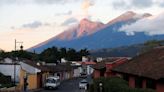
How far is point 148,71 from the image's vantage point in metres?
33.1

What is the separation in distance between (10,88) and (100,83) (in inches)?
876

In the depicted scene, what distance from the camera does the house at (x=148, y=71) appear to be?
30.6 meters

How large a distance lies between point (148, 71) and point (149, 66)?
4.99ft

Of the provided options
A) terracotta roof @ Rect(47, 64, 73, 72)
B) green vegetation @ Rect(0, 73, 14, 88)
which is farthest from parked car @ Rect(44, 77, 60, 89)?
terracotta roof @ Rect(47, 64, 73, 72)

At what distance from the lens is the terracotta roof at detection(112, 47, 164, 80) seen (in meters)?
31.1

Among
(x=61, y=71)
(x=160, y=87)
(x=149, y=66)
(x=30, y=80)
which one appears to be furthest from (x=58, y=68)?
(x=160, y=87)

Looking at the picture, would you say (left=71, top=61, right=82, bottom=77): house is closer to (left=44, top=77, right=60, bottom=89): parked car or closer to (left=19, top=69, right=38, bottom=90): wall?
(left=44, top=77, right=60, bottom=89): parked car

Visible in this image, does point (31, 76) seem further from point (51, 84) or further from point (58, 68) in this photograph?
point (58, 68)

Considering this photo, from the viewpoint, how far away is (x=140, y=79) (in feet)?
124

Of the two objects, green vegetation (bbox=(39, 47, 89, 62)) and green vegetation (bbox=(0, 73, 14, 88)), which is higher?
green vegetation (bbox=(39, 47, 89, 62))

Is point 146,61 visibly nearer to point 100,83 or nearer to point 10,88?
point 100,83

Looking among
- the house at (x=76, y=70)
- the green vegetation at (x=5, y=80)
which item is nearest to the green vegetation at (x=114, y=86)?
the green vegetation at (x=5, y=80)

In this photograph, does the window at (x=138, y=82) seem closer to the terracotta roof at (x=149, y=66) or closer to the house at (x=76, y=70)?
the terracotta roof at (x=149, y=66)

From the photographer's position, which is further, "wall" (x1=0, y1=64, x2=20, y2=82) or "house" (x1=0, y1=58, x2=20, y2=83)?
"wall" (x1=0, y1=64, x2=20, y2=82)
